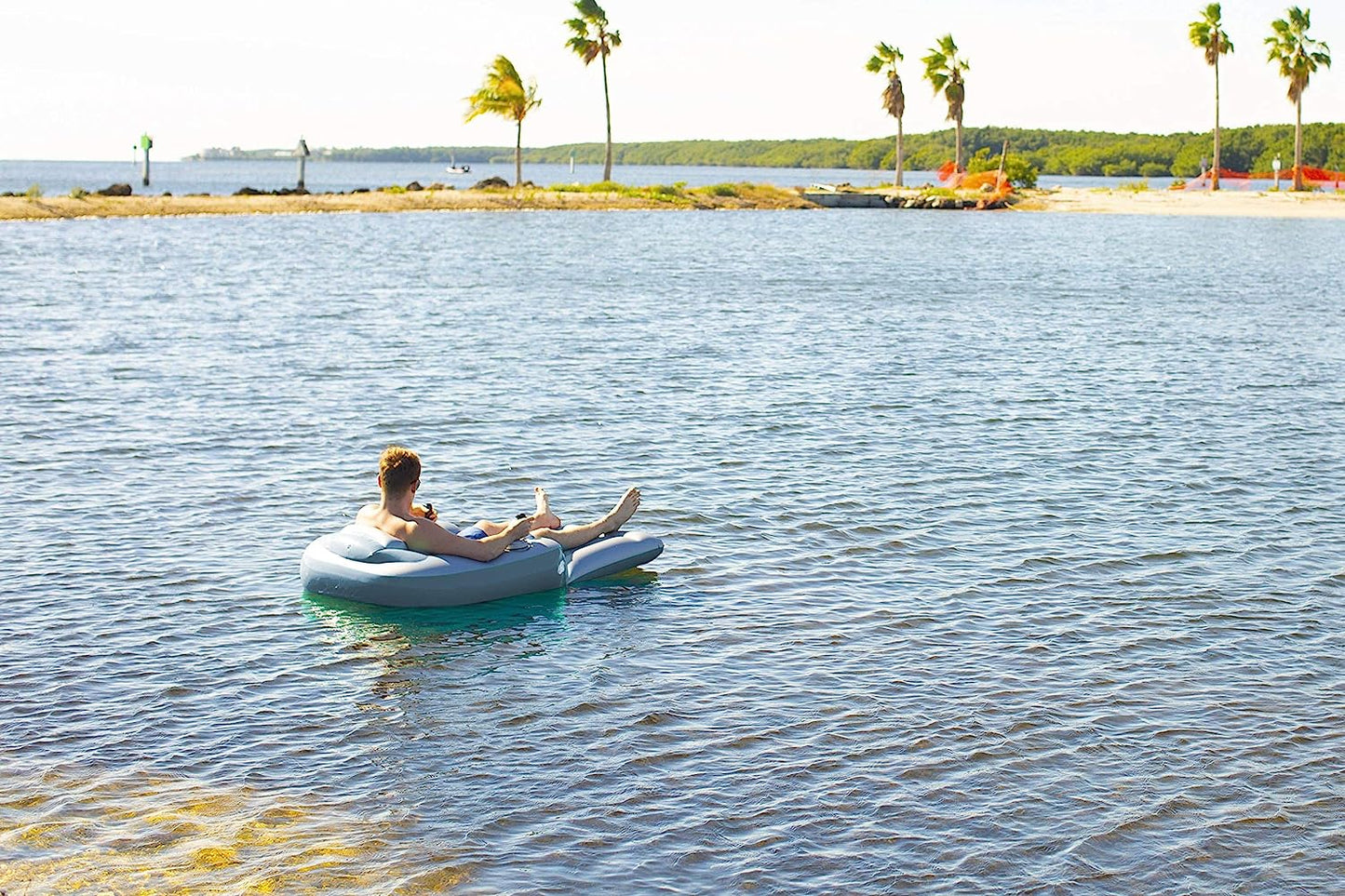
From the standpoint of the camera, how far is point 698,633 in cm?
1243

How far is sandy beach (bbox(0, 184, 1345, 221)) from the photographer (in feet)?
243

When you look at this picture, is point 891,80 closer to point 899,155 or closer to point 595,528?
point 899,155

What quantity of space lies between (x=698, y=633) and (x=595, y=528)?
1.81 metres

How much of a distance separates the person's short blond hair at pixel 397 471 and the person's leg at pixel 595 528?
4.78ft

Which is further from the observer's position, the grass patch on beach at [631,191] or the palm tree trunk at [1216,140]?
the palm tree trunk at [1216,140]

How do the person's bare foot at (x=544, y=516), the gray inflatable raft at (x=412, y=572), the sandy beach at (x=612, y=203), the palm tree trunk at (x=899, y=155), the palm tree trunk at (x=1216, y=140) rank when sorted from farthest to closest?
the palm tree trunk at (x=899, y=155)
the palm tree trunk at (x=1216, y=140)
the sandy beach at (x=612, y=203)
the person's bare foot at (x=544, y=516)
the gray inflatable raft at (x=412, y=572)

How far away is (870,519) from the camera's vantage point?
639 inches

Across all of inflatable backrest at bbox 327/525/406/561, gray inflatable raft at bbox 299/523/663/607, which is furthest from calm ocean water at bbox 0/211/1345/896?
inflatable backrest at bbox 327/525/406/561

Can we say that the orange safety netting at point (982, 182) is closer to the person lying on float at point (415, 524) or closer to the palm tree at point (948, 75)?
the palm tree at point (948, 75)

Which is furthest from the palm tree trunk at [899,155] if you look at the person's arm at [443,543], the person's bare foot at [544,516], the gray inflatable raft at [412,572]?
the person's arm at [443,543]

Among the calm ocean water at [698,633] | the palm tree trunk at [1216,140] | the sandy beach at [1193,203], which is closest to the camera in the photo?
the calm ocean water at [698,633]

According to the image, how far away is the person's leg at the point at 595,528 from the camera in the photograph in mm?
13516

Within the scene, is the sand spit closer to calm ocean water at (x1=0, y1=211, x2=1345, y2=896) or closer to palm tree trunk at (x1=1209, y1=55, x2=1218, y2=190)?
palm tree trunk at (x1=1209, y1=55, x2=1218, y2=190)

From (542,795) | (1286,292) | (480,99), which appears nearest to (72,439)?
(542,795)
